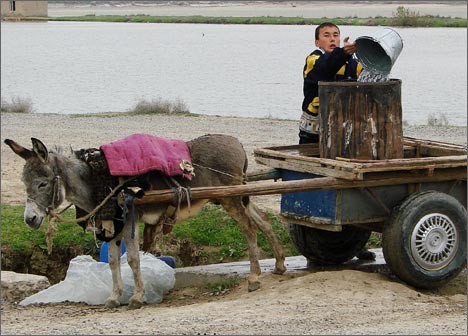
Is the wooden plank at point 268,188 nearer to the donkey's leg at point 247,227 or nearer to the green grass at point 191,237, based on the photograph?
the donkey's leg at point 247,227

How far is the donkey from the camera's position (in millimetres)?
8969

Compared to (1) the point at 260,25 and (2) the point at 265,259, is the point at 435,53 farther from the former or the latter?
(2) the point at 265,259

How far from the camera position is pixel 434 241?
975 centimetres

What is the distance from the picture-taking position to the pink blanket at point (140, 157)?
918 centimetres

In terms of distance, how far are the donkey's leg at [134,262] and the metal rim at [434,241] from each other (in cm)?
247

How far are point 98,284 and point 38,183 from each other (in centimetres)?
157

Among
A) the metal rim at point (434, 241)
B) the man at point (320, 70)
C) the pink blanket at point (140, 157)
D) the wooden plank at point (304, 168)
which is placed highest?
the man at point (320, 70)

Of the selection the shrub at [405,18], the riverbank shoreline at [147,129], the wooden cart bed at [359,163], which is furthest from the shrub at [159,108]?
the shrub at [405,18]

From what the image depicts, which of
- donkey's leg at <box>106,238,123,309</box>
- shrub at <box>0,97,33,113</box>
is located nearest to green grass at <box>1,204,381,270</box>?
donkey's leg at <box>106,238,123,309</box>

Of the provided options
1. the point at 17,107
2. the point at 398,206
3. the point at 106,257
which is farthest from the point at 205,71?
the point at 398,206

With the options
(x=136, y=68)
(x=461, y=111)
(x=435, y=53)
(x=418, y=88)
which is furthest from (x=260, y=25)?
(x=461, y=111)

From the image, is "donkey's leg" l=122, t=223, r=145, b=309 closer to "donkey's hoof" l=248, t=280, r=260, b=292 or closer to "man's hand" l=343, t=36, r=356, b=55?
"donkey's hoof" l=248, t=280, r=260, b=292

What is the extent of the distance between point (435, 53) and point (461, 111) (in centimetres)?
2322

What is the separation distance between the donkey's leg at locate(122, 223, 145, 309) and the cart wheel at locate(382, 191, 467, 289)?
224 cm
